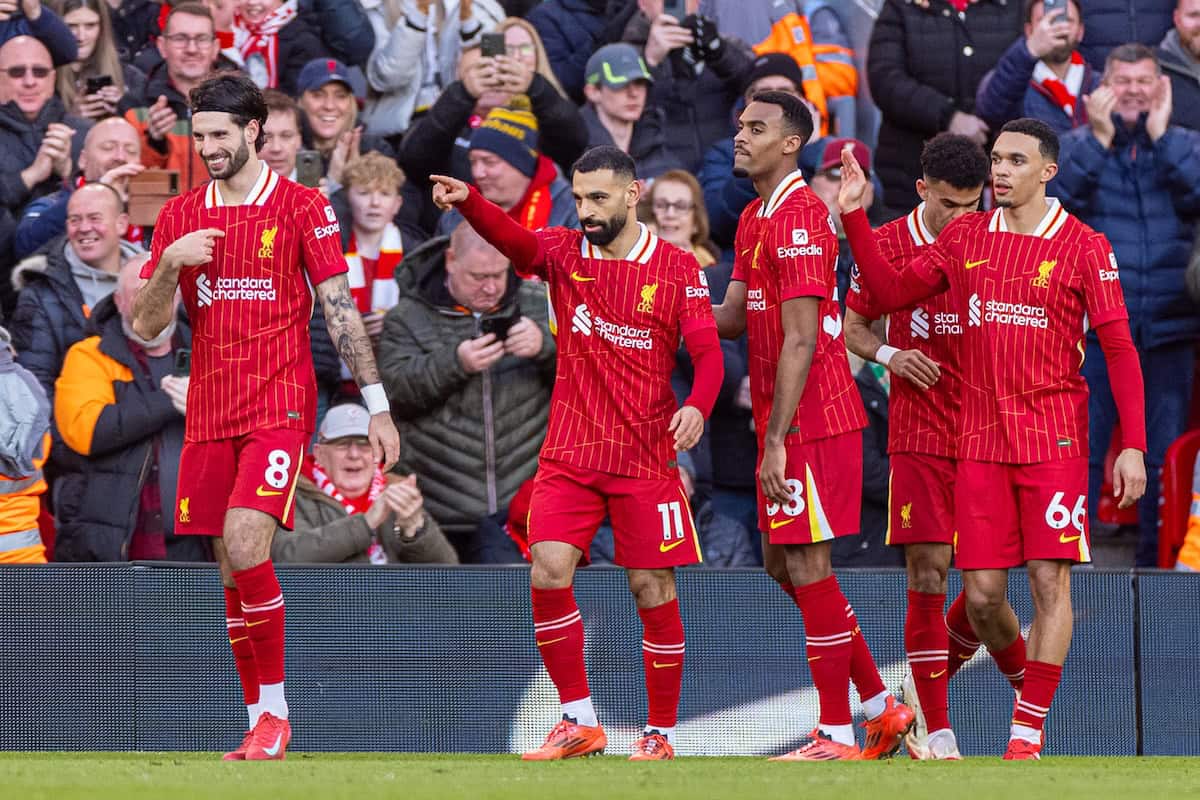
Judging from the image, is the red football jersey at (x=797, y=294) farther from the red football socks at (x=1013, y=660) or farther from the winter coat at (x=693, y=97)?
the winter coat at (x=693, y=97)

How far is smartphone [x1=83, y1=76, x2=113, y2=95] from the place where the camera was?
12.1m

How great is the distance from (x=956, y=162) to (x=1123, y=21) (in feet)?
15.0

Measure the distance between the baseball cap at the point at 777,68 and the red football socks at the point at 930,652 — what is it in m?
4.65

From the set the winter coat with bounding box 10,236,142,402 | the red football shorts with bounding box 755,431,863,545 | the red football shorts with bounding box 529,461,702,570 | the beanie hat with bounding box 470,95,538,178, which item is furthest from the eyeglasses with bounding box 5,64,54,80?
the red football shorts with bounding box 755,431,863,545

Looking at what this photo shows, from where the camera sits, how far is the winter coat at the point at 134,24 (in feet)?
42.9

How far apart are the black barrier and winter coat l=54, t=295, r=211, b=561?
485mm

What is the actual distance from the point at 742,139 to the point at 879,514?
3458 millimetres

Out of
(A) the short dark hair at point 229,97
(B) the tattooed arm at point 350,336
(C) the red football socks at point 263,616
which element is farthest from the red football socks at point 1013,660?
(A) the short dark hair at point 229,97

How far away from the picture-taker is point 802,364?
8.09 m

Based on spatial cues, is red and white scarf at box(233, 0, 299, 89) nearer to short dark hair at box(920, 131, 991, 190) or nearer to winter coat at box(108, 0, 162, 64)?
winter coat at box(108, 0, 162, 64)

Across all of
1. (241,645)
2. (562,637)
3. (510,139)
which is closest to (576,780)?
(562,637)

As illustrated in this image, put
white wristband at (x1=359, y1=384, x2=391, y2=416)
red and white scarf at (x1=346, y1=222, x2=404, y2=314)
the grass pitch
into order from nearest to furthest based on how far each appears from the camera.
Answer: the grass pitch, white wristband at (x1=359, y1=384, x2=391, y2=416), red and white scarf at (x1=346, y1=222, x2=404, y2=314)

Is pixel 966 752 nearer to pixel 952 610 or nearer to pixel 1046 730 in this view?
pixel 1046 730

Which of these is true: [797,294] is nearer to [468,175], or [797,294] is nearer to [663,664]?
[663,664]
